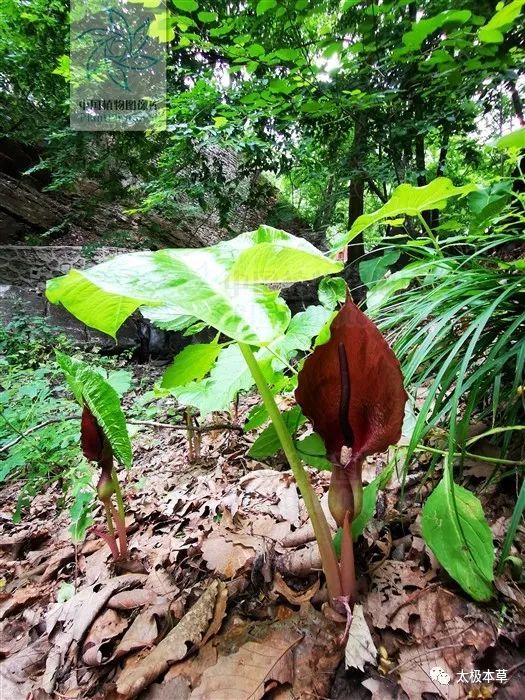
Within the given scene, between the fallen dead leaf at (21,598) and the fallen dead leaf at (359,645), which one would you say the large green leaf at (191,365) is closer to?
the fallen dead leaf at (359,645)

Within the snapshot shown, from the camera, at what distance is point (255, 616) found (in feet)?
2.18

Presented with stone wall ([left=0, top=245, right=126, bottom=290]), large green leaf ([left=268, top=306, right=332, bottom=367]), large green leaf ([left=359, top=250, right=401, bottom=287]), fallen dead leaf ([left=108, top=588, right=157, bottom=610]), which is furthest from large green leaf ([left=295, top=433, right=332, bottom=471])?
stone wall ([left=0, top=245, right=126, bottom=290])

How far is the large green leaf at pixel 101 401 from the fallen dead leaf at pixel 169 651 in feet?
1.18

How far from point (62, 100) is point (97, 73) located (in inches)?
23.3

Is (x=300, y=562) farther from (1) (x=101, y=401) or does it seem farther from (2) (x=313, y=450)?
(1) (x=101, y=401)

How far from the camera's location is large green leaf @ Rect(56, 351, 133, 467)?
0.83 m

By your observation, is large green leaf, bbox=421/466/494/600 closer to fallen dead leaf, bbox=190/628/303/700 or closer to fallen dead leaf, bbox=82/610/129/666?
fallen dead leaf, bbox=190/628/303/700

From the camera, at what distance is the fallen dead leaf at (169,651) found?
0.60 meters

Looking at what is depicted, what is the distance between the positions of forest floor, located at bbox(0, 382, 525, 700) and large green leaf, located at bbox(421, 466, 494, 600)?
0.07m

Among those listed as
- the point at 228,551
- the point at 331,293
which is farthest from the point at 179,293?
the point at 228,551

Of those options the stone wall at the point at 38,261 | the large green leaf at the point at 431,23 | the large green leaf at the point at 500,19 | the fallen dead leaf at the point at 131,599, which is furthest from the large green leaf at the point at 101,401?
the stone wall at the point at 38,261

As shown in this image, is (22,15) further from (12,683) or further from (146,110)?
(12,683)

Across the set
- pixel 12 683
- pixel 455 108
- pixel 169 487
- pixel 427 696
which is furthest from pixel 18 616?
pixel 455 108

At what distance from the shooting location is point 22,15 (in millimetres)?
2889
